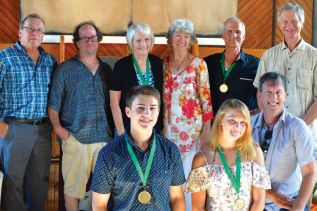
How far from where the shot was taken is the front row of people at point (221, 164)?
2.43 m

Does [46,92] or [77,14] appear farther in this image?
[77,14]

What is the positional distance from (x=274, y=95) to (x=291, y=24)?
794 mm

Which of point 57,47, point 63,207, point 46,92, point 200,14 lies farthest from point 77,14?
point 63,207

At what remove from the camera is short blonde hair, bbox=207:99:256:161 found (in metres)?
2.65

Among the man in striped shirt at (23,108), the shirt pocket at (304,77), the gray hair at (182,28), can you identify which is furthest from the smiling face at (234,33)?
the man in striped shirt at (23,108)

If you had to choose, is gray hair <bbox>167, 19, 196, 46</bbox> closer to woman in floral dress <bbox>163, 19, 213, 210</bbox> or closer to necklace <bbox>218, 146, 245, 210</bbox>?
woman in floral dress <bbox>163, 19, 213, 210</bbox>

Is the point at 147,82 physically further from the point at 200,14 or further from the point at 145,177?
the point at 200,14

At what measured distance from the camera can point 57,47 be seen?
205 inches

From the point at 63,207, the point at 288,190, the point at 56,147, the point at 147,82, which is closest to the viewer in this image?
the point at 288,190

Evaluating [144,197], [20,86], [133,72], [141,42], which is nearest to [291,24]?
[141,42]

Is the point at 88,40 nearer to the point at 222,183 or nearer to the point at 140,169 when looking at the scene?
the point at 140,169

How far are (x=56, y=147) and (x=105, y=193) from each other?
2.69 metres

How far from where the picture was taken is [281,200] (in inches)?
110

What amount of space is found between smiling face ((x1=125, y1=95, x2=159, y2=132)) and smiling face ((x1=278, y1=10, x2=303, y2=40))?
137 cm
